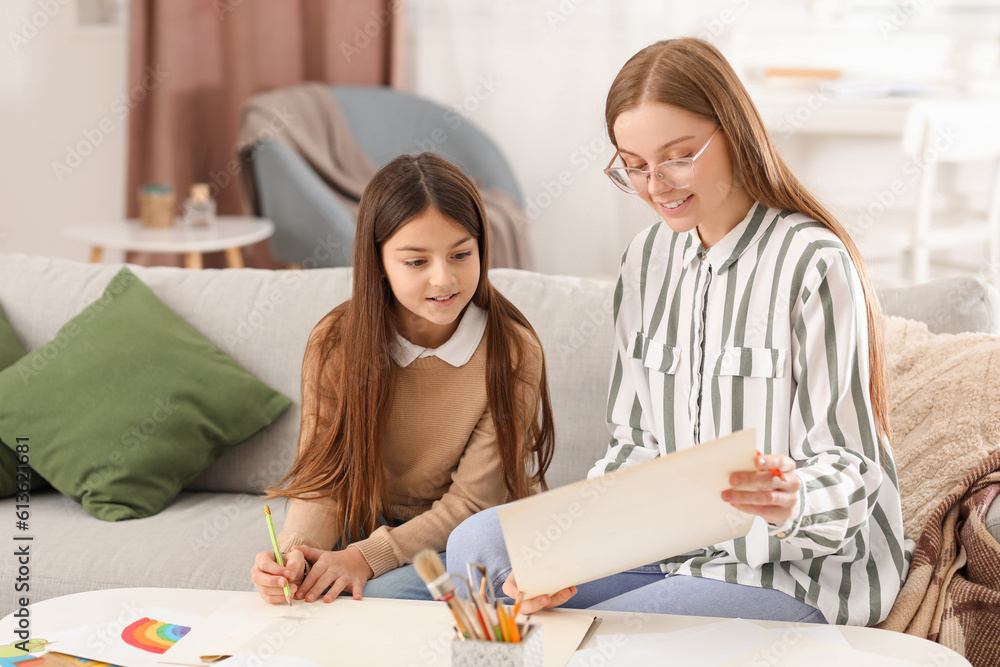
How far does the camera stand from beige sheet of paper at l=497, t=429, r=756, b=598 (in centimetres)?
75

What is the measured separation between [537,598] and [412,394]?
0.44m

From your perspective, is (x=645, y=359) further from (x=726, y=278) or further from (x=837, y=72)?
(x=837, y=72)

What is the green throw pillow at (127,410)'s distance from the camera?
1.54 m

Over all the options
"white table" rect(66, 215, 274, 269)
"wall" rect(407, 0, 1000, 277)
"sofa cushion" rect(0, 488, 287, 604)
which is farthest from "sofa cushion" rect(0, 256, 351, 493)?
"wall" rect(407, 0, 1000, 277)

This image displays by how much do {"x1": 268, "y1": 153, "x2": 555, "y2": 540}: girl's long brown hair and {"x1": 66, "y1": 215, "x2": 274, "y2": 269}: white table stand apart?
171 centimetres

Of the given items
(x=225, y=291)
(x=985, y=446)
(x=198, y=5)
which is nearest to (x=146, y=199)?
Result: (x=198, y=5)

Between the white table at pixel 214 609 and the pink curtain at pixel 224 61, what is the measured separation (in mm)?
2785

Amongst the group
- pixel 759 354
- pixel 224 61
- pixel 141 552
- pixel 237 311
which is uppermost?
pixel 224 61

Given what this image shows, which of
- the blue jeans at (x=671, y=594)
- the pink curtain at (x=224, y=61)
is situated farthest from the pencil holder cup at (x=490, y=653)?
the pink curtain at (x=224, y=61)

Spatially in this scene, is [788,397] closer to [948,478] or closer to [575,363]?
[948,478]

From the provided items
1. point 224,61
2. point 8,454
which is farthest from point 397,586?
point 224,61

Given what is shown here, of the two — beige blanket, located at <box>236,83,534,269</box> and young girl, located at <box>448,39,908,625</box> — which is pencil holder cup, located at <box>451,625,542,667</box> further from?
beige blanket, located at <box>236,83,534,269</box>

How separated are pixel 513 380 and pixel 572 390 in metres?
0.29

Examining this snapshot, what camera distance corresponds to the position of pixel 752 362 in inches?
42.0
